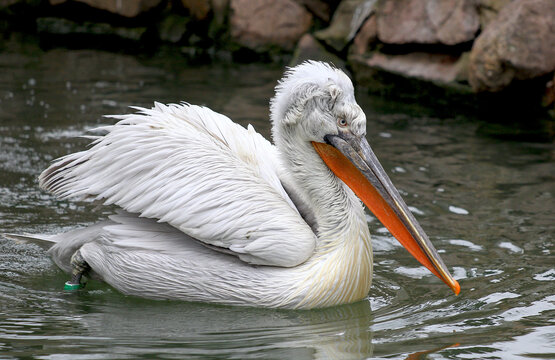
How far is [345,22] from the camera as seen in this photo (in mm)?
9531

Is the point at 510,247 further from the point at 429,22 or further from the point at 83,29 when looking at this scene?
the point at 83,29

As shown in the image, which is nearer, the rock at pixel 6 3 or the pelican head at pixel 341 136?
the pelican head at pixel 341 136

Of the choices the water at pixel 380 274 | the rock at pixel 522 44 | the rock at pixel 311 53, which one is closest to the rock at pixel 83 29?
the rock at pixel 311 53

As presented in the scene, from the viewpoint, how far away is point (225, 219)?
3881 mm

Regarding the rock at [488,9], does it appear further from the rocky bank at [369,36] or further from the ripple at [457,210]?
the ripple at [457,210]

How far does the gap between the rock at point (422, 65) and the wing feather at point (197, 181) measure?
13.7 ft

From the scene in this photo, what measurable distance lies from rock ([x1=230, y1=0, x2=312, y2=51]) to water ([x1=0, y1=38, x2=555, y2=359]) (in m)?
2.16

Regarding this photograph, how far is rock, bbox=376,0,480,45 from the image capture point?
27.2 feet

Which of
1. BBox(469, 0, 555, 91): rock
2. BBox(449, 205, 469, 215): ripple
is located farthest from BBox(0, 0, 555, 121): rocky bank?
BBox(449, 205, 469, 215): ripple

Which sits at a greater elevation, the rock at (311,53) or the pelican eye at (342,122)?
the pelican eye at (342,122)

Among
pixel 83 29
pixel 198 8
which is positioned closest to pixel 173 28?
pixel 198 8

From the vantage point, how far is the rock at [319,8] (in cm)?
1043

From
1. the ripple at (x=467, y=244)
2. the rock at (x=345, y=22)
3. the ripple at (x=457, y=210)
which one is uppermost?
the rock at (x=345, y=22)

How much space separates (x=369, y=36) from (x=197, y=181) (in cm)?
534
